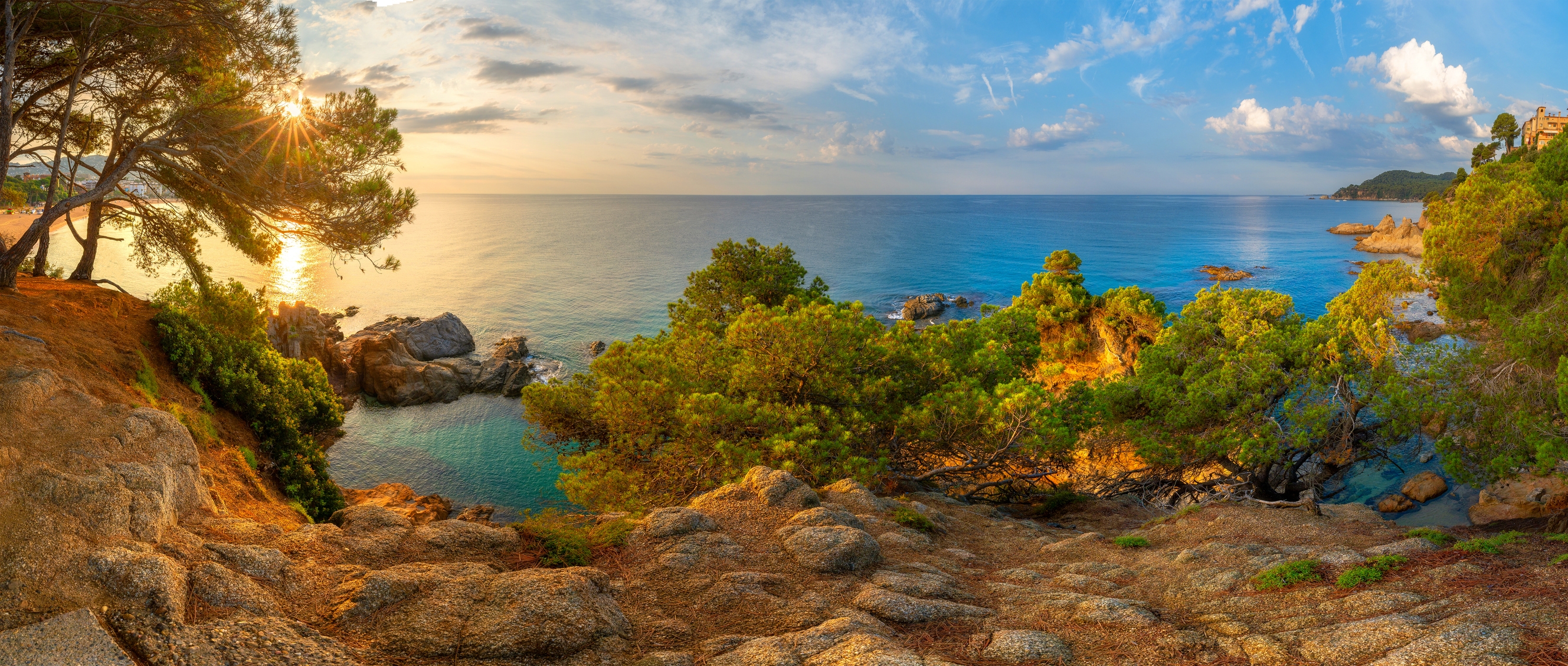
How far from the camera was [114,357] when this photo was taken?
1325cm

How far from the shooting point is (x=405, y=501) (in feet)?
89.0

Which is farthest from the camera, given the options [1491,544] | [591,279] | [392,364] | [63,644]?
[591,279]

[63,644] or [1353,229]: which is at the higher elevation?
[1353,229]

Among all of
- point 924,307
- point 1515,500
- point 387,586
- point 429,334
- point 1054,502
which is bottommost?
point 1515,500

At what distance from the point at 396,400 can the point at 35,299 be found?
28.9 meters

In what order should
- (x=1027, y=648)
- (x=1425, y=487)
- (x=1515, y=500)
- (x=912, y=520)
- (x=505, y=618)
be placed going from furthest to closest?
(x=1425, y=487) → (x=1515, y=500) → (x=912, y=520) → (x=1027, y=648) → (x=505, y=618)

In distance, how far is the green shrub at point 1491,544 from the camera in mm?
10055

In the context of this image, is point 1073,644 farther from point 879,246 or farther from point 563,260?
point 879,246

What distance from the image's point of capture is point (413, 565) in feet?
27.9

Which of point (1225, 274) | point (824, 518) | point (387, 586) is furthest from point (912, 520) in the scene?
point (1225, 274)

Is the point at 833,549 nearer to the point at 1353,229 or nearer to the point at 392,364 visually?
the point at 392,364

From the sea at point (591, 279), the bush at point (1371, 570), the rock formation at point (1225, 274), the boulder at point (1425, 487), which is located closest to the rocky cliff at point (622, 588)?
the bush at point (1371, 570)

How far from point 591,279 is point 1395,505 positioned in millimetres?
79914

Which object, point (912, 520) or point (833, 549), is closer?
point (833, 549)
